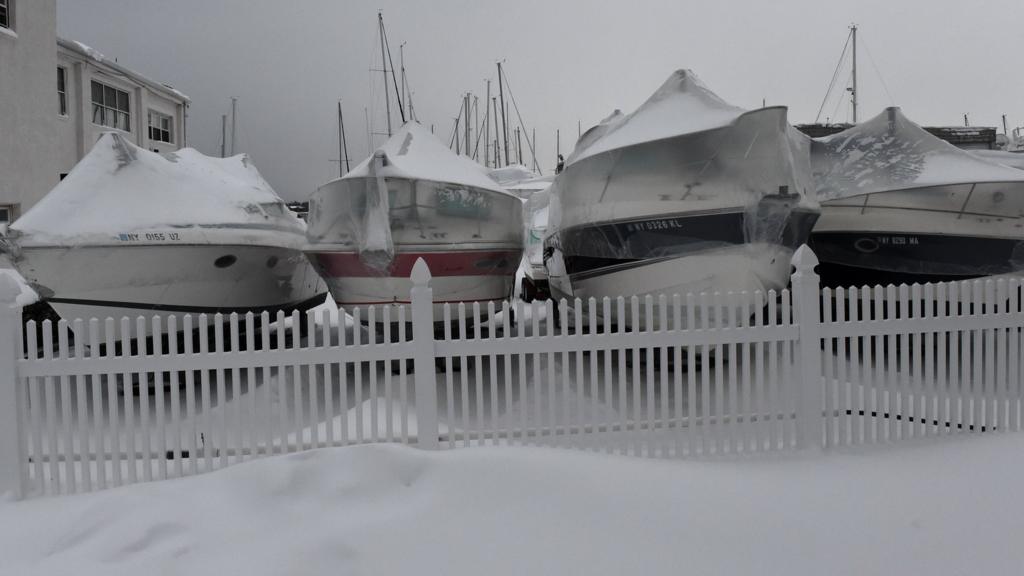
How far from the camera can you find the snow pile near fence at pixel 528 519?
10.8ft

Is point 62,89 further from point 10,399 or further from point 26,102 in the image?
point 10,399

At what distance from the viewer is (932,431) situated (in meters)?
4.82

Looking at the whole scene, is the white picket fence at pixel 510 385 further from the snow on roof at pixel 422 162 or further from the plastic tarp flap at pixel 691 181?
the snow on roof at pixel 422 162

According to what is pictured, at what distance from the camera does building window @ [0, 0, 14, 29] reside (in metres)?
14.0

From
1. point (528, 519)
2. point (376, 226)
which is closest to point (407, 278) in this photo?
point (376, 226)

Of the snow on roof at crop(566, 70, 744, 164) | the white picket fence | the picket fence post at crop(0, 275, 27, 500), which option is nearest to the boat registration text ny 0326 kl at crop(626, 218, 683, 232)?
the snow on roof at crop(566, 70, 744, 164)

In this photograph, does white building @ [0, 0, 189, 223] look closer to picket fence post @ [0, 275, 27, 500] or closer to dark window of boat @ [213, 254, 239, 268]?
dark window of boat @ [213, 254, 239, 268]

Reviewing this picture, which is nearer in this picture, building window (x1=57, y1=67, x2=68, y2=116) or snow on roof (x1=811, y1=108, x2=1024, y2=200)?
snow on roof (x1=811, y1=108, x2=1024, y2=200)

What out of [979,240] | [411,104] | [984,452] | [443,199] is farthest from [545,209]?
[411,104]

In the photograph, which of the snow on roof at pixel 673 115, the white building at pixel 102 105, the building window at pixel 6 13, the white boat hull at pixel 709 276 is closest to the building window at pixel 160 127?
the white building at pixel 102 105

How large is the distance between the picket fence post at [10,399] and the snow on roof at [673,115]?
4.97 meters

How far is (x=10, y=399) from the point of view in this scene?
4.04m

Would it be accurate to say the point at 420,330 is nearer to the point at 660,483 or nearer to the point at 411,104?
the point at 660,483

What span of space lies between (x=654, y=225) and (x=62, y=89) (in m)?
18.0
